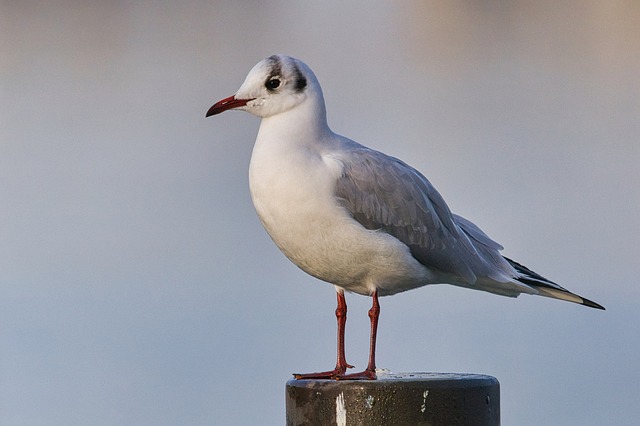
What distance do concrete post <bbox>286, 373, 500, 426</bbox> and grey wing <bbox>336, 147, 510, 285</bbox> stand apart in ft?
3.11

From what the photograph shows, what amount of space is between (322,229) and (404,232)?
1.52 feet

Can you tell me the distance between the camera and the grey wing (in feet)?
12.8

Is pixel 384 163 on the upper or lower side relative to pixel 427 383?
upper

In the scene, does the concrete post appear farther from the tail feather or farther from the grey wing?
the tail feather

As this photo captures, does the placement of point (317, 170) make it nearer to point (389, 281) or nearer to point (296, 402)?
point (389, 281)

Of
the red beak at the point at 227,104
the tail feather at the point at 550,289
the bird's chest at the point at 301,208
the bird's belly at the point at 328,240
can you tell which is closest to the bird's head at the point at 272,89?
the red beak at the point at 227,104

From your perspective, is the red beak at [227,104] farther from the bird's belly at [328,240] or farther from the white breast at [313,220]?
the bird's belly at [328,240]

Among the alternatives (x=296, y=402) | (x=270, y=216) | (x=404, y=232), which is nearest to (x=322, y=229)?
(x=270, y=216)

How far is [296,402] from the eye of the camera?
10.5ft

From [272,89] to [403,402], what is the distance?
1503mm

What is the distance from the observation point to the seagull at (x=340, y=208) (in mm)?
3750

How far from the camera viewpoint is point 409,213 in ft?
13.5

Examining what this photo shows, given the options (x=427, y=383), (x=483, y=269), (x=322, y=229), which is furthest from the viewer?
(x=483, y=269)

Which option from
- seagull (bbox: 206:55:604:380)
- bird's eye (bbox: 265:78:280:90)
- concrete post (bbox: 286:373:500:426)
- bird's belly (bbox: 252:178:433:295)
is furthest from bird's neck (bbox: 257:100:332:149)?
concrete post (bbox: 286:373:500:426)
